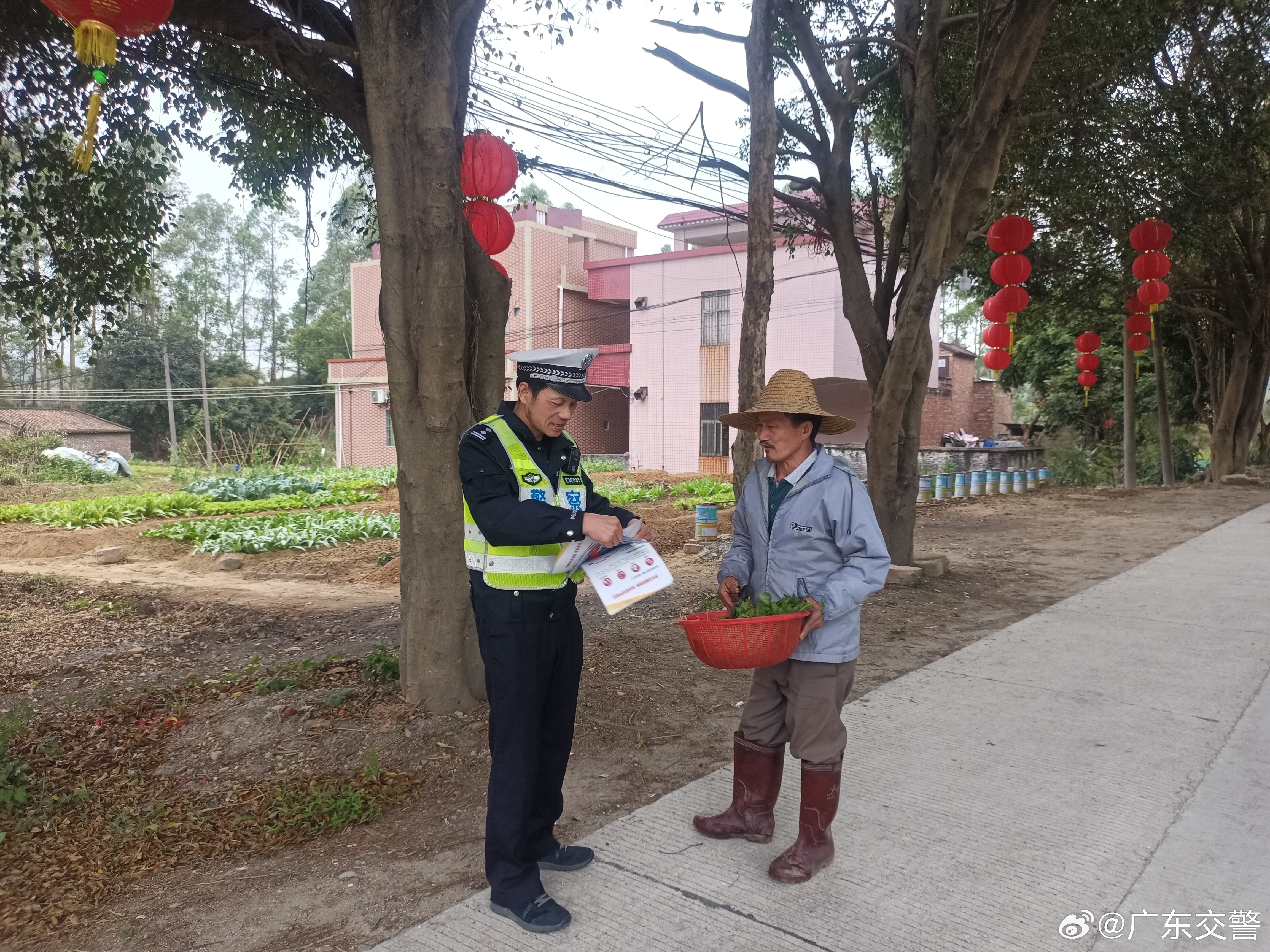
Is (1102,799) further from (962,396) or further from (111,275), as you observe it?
(962,396)

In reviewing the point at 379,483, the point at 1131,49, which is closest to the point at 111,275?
the point at 1131,49

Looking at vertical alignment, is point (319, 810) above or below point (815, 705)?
below

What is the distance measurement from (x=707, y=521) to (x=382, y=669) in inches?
280

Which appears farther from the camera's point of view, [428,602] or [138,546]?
[138,546]

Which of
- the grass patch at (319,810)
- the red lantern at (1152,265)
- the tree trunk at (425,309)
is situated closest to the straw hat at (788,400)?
the tree trunk at (425,309)

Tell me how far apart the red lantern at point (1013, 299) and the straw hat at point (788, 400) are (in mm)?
8592

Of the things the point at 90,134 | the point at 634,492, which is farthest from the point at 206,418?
the point at 90,134

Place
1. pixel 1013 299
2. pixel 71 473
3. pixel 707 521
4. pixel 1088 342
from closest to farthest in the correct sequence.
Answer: pixel 1013 299, pixel 707 521, pixel 1088 342, pixel 71 473

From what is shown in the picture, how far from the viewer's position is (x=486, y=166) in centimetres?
644

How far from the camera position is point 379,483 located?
23188mm

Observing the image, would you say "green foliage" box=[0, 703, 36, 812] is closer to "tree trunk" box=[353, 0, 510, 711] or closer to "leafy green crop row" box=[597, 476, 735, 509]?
"tree trunk" box=[353, 0, 510, 711]

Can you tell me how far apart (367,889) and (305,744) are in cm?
148

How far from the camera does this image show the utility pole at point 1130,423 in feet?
70.2

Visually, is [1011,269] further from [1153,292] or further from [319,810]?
[319,810]
